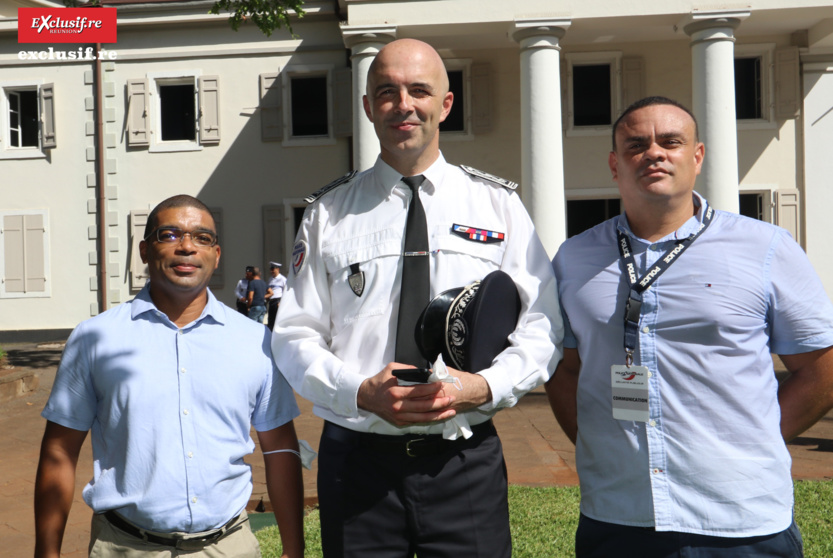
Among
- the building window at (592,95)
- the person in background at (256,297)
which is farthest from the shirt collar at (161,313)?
the building window at (592,95)

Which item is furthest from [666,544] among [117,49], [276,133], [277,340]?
[117,49]

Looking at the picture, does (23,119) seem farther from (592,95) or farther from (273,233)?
(592,95)

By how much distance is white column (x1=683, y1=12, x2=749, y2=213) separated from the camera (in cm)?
1263

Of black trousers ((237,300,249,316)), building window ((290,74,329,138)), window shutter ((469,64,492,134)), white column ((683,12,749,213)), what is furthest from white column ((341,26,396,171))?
white column ((683,12,749,213))

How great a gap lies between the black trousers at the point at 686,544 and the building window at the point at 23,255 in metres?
18.1

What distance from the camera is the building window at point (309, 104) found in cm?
1761

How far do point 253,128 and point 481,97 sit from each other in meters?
5.09

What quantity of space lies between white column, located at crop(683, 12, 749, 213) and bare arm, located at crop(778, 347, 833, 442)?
10923 millimetres

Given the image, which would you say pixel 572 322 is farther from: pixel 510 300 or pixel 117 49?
pixel 117 49

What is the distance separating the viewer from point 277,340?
2.38 m

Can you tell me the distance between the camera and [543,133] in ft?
41.7

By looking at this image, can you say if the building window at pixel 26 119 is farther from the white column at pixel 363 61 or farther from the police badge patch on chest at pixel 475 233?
the police badge patch on chest at pixel 475 233

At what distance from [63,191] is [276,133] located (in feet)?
17.1

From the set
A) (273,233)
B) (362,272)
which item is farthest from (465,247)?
(273,233)
